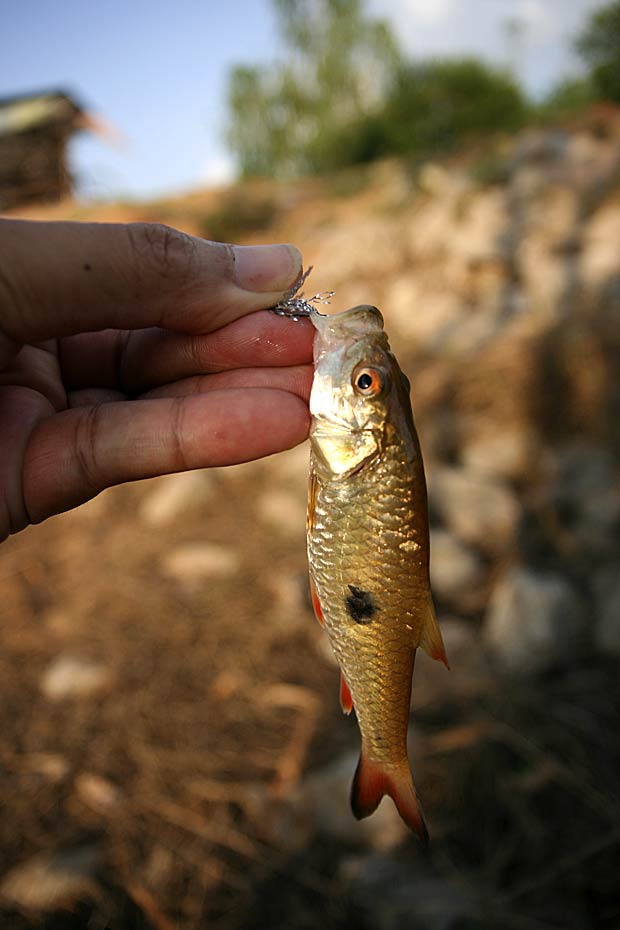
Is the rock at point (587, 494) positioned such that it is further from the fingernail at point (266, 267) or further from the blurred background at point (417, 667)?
the fingernail at point (266, 267)

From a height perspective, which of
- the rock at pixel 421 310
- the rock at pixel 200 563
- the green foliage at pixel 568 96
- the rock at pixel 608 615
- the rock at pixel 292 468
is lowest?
the rock at pixel 200 563

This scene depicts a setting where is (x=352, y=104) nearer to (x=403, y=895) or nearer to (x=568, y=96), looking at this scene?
(x=568, y=96)

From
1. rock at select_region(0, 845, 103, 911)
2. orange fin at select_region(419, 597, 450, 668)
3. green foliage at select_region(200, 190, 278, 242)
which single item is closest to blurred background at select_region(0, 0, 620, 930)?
rock at select_region(0, 845, 103, 911)

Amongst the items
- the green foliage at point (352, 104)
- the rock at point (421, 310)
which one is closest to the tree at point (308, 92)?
the green foliage at point (352, 104)

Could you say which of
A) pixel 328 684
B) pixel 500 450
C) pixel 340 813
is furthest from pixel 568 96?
pixel 340 813

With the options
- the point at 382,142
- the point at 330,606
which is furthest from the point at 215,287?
the point at 382,142

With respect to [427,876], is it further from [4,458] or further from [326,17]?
[326,17]
